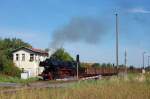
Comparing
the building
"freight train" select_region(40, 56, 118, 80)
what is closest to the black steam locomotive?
"freight train" select_region(40, 56, 118, 80)

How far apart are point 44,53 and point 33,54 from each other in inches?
128

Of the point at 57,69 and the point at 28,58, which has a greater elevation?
the point at 28,58

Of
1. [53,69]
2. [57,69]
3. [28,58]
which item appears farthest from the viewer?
[28,58]

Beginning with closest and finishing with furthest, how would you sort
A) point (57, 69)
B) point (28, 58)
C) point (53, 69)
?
point (57, 69) < point (53, 69) < point (28, 58)

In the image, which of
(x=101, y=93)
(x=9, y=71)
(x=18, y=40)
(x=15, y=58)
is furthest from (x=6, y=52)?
(x=101, y=93)

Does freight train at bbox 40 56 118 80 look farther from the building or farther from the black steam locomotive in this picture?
the building

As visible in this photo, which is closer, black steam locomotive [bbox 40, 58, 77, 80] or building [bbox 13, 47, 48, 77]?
black steam locomotive [bbox 40, 58, 77, 80]

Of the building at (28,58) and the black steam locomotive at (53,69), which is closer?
the black steam locomotive at (53,69)

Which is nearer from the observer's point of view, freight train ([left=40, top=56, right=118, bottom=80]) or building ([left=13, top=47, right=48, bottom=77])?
freight train ([left=40, top=56, right=118, bottom=80])

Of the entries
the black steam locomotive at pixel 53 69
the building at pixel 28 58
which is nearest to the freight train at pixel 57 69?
the black steam locomotive at pixel 53 69

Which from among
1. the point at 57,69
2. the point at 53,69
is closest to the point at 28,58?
the point at 53,69

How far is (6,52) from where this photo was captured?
81.5 metres

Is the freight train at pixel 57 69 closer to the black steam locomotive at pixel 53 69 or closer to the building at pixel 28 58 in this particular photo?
the black steam locomotive at pixel 53 69

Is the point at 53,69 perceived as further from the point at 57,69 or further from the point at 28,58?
the point at 28,58
